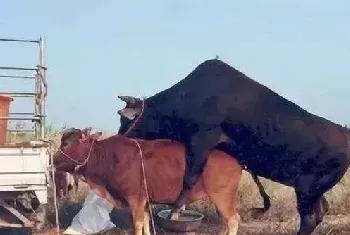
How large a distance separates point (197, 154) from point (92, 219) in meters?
2.50

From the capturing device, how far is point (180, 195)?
8.00 metres

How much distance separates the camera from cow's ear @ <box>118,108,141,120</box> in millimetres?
8305

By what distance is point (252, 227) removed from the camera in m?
→ 9.97

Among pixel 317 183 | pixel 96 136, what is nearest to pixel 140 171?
pixel 96 136

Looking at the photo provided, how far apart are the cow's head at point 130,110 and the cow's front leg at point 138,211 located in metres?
1.13

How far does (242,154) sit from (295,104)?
1.00 metres

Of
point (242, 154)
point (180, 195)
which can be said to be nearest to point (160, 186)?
point (180, 195)

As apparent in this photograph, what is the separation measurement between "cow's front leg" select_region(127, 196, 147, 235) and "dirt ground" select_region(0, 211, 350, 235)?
1220 millimetres

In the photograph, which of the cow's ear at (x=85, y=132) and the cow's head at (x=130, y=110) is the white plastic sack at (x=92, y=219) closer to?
the cow's ear at (x=85, y=132)

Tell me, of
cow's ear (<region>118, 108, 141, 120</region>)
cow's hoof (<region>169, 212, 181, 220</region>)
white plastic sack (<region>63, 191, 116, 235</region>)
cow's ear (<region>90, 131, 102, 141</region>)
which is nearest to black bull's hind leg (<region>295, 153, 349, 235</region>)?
cow's hoof (<region>169, 212, 181, 220</region>)

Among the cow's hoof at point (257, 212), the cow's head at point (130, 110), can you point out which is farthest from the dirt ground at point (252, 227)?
the cow's head at point (130, 110)

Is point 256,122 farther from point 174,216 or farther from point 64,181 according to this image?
point 64,181

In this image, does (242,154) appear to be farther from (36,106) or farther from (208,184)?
(36,106)

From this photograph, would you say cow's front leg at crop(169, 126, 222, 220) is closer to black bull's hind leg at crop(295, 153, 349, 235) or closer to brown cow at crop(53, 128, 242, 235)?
brown cow at crop(53, 128, 242, 235)
